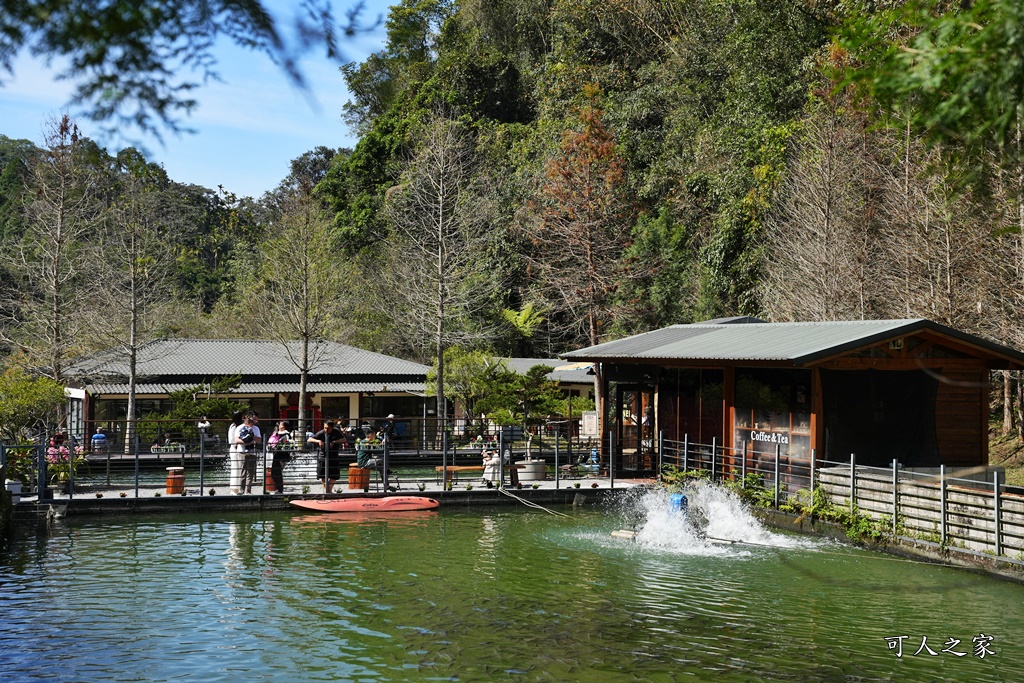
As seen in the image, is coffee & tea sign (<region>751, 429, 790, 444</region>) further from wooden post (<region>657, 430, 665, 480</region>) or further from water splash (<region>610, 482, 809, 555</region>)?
wooden post (<region>657, 430, 665, 480</region>)

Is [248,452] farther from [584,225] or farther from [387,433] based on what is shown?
[584,225]

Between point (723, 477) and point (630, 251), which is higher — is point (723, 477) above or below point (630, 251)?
below

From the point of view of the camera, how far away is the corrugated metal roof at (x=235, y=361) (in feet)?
132

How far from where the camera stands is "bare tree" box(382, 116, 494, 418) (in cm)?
4475

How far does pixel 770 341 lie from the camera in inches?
931

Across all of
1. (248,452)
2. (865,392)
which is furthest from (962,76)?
(248,452)

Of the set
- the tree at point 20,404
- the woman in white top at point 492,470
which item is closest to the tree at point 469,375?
the woman in white top at point 492,470

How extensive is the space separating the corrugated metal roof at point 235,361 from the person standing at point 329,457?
1722 centimetres

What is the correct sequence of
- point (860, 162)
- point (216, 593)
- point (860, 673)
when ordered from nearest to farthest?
point (860, 673) < point (216, 593) < point (860, 162)

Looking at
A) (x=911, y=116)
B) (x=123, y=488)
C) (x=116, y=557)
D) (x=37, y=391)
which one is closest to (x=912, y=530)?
(x=911, y=116)

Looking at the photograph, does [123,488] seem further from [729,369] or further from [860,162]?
[860,162]

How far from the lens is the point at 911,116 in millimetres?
6418

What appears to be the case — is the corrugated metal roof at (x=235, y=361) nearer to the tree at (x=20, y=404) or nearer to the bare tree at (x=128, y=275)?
the bare tree at (x=128, y=275)

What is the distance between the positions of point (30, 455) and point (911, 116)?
22.3 meters
